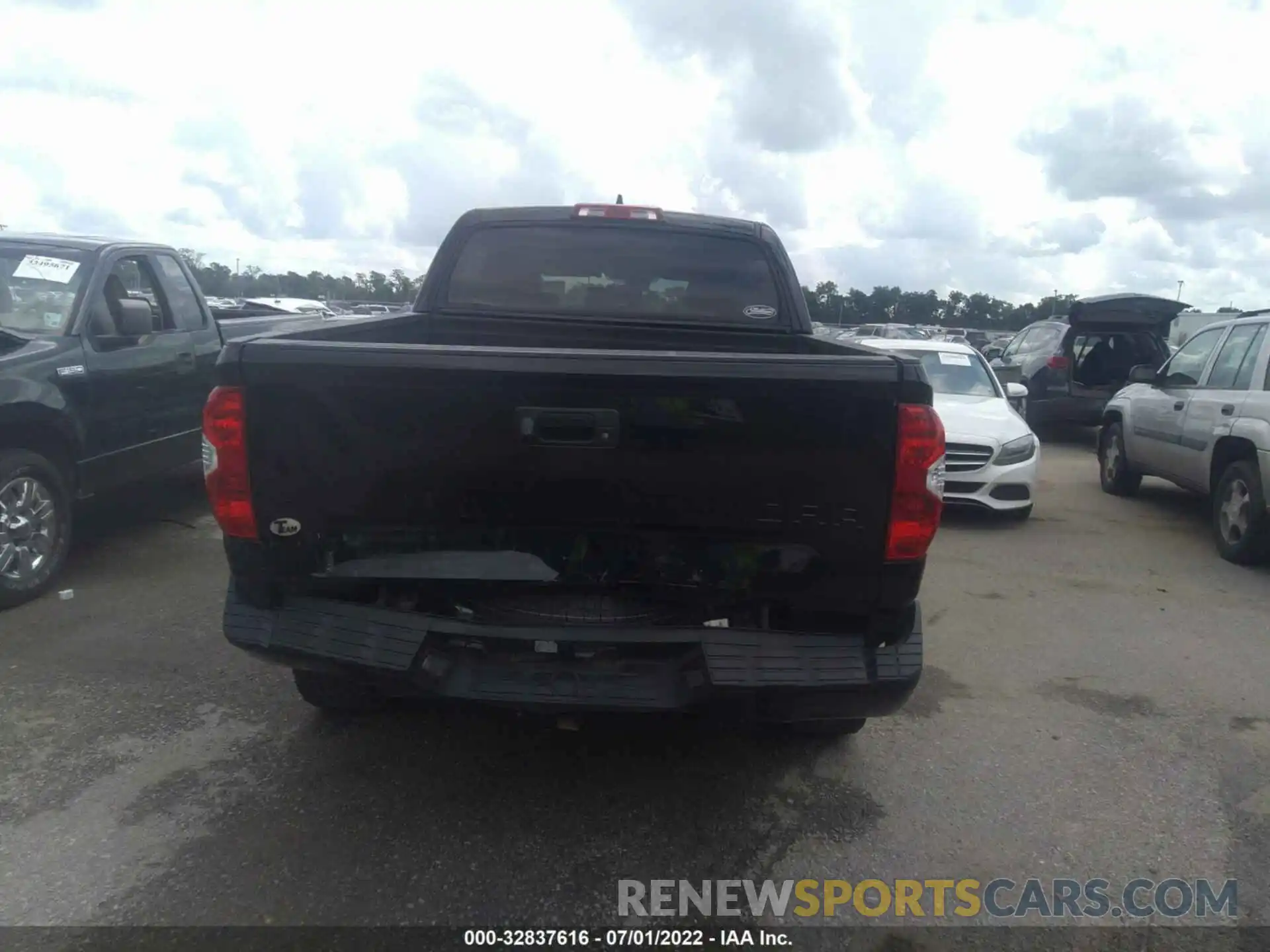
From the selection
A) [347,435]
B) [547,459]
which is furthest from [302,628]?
[547,459]

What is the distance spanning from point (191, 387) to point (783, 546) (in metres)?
5.55

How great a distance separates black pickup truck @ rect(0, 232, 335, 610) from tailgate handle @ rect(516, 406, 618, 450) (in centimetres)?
376

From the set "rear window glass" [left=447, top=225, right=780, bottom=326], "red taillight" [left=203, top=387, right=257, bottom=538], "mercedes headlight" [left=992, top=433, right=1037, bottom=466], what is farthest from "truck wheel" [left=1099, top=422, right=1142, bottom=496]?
"red taillight" [left=203, top=387, right=257, bottom=538]

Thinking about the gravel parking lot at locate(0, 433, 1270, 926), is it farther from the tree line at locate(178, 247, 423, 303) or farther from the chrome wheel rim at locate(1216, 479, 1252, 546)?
the tree line at locate(178, 247, 423, 303)

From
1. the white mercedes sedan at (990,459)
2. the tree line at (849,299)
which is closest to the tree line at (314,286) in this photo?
the tree line at (849,299)

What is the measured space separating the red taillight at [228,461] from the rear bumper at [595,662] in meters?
0.33

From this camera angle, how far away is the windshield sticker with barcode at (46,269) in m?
5.79

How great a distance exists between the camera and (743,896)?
283 centimetres

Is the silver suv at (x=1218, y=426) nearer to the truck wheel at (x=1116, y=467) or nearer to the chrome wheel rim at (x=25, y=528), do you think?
the truck wheel at (x=1116, y=467)

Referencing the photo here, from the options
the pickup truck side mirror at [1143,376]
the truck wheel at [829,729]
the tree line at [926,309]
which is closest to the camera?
the truck wheel at [829,729]

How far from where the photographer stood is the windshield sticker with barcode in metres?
5.79

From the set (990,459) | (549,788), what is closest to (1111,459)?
(990,459)

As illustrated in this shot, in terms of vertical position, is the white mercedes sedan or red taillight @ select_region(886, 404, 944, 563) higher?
red taillight @ select_region(886, 404, 944, 563)

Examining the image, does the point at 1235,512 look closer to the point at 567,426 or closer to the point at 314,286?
the point at 567,426
